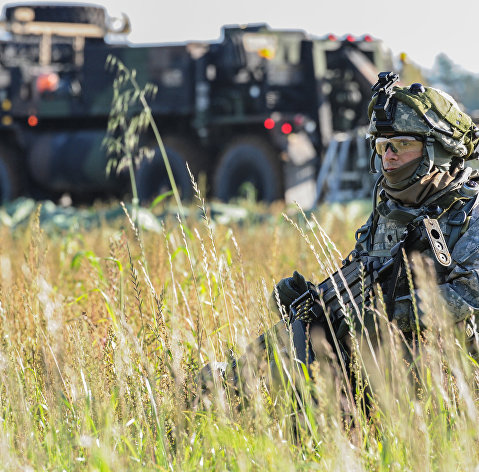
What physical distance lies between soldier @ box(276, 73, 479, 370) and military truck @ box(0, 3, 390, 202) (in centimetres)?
899

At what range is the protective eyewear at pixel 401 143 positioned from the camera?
3.02 meters

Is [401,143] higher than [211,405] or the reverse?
higher

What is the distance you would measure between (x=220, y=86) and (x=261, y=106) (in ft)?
2.98

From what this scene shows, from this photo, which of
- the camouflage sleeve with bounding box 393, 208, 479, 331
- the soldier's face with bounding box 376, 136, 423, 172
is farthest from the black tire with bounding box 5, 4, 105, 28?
the camouflage sleeve with bounding box 393, 208, 479, 331

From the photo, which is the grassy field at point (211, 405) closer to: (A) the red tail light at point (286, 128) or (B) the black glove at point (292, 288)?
(B) the black glove at point (292, 288)

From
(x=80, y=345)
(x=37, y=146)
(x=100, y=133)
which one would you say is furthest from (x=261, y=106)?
(x=80, y=345)

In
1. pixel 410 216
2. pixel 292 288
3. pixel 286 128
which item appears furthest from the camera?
pixel 286 128

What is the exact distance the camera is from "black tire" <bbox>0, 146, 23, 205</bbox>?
46.2 feet

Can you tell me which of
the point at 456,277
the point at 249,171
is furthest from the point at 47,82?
the point at 456,277

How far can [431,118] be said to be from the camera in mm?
2990

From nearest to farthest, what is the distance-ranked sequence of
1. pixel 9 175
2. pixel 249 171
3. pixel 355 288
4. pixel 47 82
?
pixel 355 288 → pixel 249 171 → pixel 47 82 → pixel 9 175

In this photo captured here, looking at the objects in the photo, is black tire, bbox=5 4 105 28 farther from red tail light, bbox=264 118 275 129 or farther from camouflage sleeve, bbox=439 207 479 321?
camouflage sleeve, bbox=439 207 479 321

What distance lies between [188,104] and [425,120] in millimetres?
10410

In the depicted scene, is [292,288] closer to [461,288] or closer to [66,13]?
[461,288]
